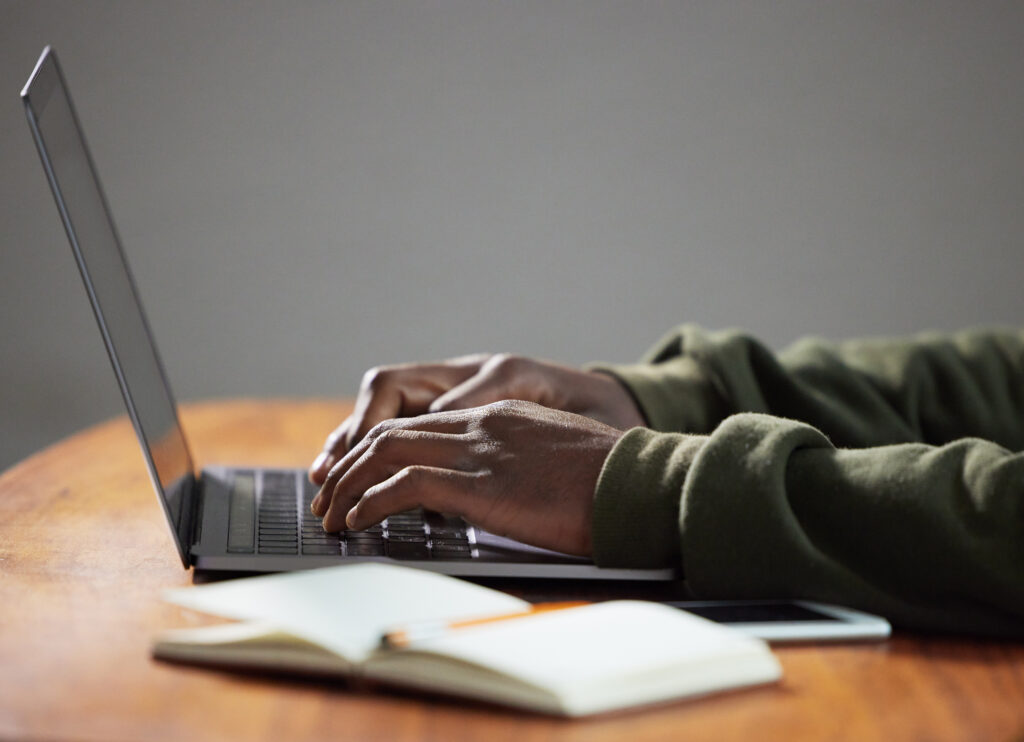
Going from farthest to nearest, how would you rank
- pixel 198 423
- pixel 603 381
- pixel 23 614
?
1. pixel 198 423
2. pixel 603 381
3. pixel 23 614

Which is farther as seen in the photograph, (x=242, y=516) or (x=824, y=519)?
(x=242, y=516)

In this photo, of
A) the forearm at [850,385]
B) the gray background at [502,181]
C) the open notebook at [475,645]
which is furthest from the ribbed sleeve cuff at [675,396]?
the gray background at [502,181]

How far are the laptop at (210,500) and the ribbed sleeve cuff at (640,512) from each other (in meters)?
0.01

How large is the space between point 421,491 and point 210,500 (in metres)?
0.24

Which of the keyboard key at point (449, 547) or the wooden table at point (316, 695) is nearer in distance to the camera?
the wooden table at point (316, 695)

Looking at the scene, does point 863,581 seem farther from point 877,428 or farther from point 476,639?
point 877,428

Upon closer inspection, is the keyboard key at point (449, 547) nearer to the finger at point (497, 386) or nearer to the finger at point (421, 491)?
the finger at point (421, 491)

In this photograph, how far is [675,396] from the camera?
108 cm

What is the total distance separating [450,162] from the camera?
9.30 ft

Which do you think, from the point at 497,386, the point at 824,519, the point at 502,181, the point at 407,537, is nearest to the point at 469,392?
the point at 497,386

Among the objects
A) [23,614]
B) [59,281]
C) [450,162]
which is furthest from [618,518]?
[59,281]

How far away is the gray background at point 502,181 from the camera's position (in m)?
2.75

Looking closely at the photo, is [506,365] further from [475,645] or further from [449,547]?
[475,645]

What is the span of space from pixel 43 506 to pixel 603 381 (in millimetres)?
501
